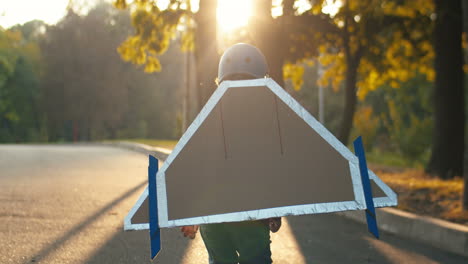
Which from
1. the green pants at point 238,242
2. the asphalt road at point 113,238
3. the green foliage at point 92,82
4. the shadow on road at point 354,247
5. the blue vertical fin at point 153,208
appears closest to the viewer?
the blue vertical fin at point 153,208

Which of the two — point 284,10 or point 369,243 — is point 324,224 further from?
point 284,10

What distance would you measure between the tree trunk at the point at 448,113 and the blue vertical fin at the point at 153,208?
476 inches

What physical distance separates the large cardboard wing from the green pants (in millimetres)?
208

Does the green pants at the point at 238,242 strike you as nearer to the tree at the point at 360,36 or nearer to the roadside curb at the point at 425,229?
the roadside curb at the point at 425,229

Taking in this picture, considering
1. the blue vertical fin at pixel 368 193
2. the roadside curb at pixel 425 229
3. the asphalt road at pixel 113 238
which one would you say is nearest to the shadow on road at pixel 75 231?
the asphalt road at pixel 113 238

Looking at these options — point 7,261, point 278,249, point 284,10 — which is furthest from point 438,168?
point 7,261

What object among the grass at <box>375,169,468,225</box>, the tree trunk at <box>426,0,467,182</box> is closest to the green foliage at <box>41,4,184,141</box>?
the tree trunk at <box>426,0,467,182</box>

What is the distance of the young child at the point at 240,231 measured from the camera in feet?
10.4

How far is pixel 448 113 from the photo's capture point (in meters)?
14.0

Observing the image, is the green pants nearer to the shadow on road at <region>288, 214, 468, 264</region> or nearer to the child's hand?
the child's hand

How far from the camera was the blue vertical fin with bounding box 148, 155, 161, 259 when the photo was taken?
2882mm

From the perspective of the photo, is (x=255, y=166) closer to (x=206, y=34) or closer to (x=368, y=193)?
(x=368, y=193)

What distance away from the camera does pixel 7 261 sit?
552 centimetres

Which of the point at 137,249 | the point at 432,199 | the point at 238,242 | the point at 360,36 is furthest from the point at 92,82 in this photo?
the point at 238,242
